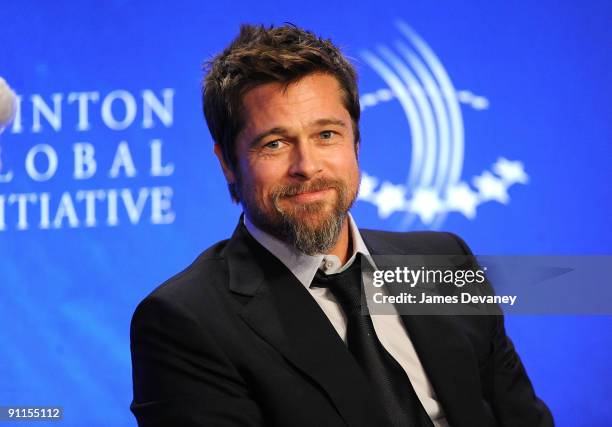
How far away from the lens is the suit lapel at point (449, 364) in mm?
1887

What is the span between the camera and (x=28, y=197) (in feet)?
12.5

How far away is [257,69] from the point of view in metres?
1.94

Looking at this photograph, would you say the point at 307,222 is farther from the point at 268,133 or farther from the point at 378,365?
the point at 378,365

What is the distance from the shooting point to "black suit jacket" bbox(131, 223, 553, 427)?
1731mm

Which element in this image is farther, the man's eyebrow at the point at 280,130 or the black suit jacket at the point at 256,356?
the man's eyebrow at the point at 280,130

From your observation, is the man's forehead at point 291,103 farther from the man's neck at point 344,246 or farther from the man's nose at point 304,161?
the man's neck at point 344,246

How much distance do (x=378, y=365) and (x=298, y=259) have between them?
12.7 inches

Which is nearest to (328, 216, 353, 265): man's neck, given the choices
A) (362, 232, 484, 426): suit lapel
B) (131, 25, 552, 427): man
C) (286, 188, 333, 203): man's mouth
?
(131, 25, 552, 427): man

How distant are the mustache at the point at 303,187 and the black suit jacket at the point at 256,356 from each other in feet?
0.48

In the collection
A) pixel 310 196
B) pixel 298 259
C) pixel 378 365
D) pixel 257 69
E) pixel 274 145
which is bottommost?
pixel 378 365

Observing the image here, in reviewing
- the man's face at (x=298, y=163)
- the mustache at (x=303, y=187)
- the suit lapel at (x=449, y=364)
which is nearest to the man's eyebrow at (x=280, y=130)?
the man's face at (x=298, y=163)

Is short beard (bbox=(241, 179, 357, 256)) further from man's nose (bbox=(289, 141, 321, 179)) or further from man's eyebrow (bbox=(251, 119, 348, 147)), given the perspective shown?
man's eyebrow (bbox=(251, 119, 348, 147))

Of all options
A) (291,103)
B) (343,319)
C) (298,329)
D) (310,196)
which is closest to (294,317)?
(298,329)

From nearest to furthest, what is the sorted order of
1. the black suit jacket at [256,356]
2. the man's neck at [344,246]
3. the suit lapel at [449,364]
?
the black suit jacket at [256,356] → the suit lapel at [449,364] → the man's neck at [344,246]
